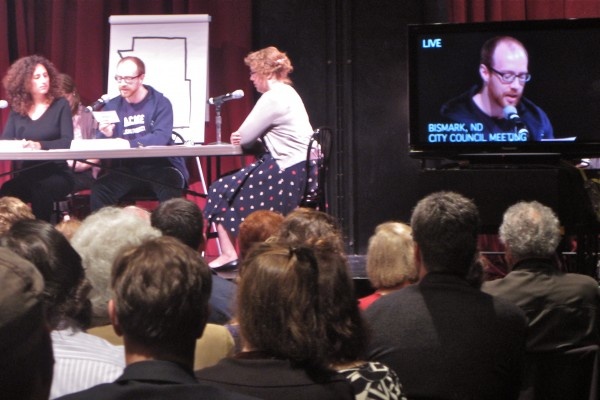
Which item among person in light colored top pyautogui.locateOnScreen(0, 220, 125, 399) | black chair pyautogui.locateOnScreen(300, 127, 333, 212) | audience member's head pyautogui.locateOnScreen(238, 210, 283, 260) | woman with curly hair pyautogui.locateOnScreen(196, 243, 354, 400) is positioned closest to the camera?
woman with curly hair pyautogui.locateOnScreen(196, 243, 354, 400)

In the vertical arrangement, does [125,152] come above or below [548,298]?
above

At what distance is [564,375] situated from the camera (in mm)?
2682

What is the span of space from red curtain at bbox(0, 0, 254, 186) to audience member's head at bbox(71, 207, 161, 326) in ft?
15.1

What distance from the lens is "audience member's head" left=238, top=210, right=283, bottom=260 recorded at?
3.07 m

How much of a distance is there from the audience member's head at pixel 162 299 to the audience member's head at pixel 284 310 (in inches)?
7.7

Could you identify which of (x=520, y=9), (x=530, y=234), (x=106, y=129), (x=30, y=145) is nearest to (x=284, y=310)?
(x=530, y=234)

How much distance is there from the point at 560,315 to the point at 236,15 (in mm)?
4529

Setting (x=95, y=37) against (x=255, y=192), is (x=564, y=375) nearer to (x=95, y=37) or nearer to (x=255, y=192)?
(x=255, y=192)

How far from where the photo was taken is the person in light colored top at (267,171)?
5.11 meters

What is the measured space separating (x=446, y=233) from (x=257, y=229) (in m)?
0.89

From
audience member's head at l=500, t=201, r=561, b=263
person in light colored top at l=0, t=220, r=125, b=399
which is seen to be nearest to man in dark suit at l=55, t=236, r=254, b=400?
person in light colored top at l=0, t=220, r=125, b=399

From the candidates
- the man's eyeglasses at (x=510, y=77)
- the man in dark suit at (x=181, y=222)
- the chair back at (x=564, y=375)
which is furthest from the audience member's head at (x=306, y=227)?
the man's eyeglasses at (x=510, y=77)

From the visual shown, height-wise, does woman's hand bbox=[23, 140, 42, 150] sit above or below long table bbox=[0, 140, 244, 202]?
above

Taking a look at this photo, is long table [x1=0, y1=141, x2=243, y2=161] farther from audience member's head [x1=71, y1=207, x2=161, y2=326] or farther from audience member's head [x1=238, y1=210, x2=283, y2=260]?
audience member's head [x1=71, y1=207, x2=161, y2=326]
